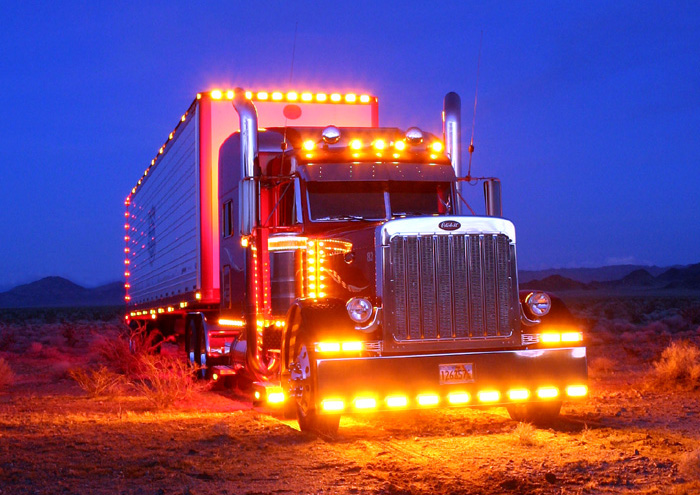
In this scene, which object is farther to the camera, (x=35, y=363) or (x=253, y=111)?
(x=35, y=363)

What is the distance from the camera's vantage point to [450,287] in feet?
28.1

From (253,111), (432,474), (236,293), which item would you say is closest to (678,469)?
(432,474)

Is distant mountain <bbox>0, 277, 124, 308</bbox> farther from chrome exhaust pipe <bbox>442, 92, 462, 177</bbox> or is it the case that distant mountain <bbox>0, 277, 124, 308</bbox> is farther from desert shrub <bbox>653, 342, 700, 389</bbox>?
chrome exhaust pipe <bbox>442, 92, 462, 177</bbox>

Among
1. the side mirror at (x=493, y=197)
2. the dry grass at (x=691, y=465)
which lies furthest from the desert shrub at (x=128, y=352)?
the dry grass at (x=691, y=465)

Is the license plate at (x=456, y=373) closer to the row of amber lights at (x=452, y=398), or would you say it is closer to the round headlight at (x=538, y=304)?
the row of amber lights at (x=452, y=398)

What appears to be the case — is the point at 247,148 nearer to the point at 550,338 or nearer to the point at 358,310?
the point at 358,310

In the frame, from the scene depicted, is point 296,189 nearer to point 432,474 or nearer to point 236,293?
Answer: point 236,293

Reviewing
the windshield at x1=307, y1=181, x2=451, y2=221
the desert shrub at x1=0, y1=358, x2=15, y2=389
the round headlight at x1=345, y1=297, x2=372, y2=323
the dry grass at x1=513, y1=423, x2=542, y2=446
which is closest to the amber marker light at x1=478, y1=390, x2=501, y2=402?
the dry grass at x1=513, y1=423, x2=542, y2=446

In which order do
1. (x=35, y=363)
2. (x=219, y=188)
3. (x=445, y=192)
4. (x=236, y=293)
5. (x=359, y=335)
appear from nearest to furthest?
(x=359, y=335) → (x=445, y=192) → (x=236, y=293) → (x=219, y=188) → (x=35, y=363)

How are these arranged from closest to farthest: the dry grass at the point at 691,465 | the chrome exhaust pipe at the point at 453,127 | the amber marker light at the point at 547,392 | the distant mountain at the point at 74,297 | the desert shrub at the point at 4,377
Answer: the dry grass at the point at 691,465 → the amber marker light at the point at 547,392 → the chrome exhaust pipe at the point at 453,127 → the desert shrub at the point at 4,377 → the distant mountain at the point at 74,297

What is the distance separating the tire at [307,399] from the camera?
330 inches

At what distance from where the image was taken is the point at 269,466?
7.51m

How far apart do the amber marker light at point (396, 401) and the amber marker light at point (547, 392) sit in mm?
1364

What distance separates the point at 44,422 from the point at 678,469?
7.05m
